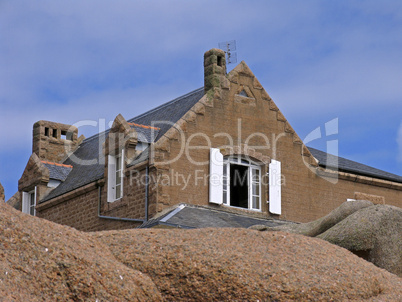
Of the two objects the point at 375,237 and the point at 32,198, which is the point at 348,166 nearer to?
the point at 32,198

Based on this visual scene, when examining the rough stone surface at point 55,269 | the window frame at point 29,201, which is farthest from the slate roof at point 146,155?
the rough stone surface at point 55,269

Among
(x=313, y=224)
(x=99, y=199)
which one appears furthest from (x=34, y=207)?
(x=313, y=224)

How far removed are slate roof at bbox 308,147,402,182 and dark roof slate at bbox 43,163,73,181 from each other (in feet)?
26.6

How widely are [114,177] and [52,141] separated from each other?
6313 mm

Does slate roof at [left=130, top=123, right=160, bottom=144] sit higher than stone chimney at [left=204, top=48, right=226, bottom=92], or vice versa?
stone chimney at [left=204, top=48, right=226, bottom=92]

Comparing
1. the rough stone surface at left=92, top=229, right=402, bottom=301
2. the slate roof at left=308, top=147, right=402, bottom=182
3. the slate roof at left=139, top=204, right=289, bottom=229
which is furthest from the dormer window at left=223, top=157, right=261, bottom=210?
the rough stone surface at left=92, top=229, right=402, bottom=301

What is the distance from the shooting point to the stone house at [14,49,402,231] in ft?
64.2

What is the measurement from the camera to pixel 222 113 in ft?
68.7

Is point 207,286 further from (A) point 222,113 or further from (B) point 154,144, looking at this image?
(A) point 222,113

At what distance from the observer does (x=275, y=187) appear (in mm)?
21062

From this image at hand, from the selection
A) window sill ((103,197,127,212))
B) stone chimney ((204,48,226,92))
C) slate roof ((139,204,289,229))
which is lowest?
slate roof ((139,204,289,229))

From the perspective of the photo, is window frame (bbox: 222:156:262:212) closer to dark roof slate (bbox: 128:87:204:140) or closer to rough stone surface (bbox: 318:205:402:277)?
dark roof slate (bbox: 128:87:204:140)

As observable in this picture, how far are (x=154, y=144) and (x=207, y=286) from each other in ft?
40.3

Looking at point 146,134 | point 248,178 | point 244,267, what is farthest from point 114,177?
point 244,267
